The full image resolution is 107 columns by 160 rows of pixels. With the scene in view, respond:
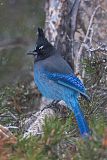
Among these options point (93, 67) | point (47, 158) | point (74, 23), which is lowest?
point (47, 158)

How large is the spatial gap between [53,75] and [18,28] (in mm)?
1707

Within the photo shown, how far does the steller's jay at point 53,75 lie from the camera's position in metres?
3.37

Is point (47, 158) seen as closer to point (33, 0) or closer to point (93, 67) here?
point (93, 67)

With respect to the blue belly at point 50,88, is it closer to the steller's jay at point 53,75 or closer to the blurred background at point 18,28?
the steller's jay at point 53,75

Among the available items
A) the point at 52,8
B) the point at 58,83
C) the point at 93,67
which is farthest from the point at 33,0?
the point at 93,67

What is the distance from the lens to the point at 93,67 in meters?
2.90

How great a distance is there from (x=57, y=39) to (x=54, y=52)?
180 mm

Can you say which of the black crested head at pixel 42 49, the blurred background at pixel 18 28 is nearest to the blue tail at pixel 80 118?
the black crested head at pixel 42 49

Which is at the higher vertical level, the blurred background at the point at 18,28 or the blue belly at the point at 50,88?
the blurred background at the point at 18,28

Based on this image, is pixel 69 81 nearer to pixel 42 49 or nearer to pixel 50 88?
pixel 50 88

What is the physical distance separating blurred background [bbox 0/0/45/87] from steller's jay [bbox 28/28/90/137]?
1163mm

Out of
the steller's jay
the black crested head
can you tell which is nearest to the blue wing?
the steller's jay

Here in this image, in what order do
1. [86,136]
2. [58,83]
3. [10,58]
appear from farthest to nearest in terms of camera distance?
[10,58]
[58,83]
[86,136]

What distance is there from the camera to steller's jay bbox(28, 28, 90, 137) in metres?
3.37
